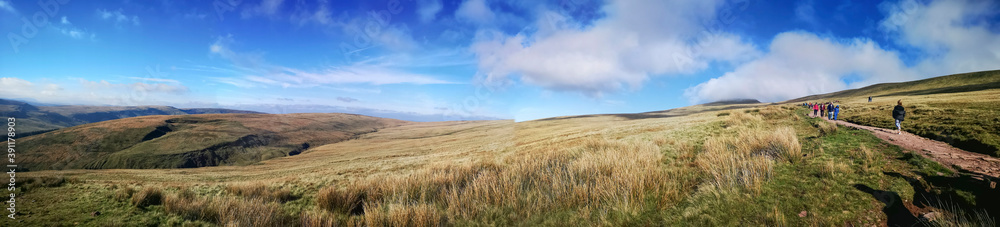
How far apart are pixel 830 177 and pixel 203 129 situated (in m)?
118

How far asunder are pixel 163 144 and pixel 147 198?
9372 cm

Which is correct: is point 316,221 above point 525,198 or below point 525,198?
below

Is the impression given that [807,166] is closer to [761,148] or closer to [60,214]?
[761,148]

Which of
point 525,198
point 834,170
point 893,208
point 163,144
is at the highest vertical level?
point 834,170

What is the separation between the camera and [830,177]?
20.0 feet

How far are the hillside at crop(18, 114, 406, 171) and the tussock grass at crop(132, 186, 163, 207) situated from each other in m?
68.4

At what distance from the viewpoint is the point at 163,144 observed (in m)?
71.1

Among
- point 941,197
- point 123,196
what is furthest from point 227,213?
point 941,197

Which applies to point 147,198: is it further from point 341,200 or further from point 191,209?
point 341,200

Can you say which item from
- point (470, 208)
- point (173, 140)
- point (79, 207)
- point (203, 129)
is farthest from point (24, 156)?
point (470, 208)

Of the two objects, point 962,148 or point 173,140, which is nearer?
point 962,148

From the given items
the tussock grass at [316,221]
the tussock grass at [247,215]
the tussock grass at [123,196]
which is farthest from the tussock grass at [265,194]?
the tussock grass at [316,221]

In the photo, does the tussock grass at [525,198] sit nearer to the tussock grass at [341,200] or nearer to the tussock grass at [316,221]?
the tussock grass at [341,200]

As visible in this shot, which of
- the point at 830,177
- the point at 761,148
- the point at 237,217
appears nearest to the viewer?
the point at 830,177
